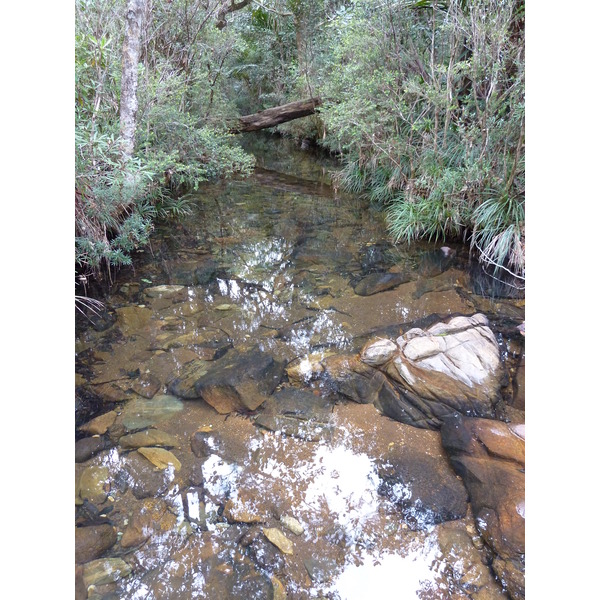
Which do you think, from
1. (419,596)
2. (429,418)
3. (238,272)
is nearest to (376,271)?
(238,272)

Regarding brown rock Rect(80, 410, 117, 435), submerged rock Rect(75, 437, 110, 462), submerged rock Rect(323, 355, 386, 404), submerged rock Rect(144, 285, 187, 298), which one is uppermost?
submerged rock Rect(323, 355, 386, 404)

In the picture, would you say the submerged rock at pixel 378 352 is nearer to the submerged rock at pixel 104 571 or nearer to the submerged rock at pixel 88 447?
the submerged rock at pixel 88 447

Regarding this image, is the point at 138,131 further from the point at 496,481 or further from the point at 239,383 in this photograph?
the point at 496,481

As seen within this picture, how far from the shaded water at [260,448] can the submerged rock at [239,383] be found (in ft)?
0.08

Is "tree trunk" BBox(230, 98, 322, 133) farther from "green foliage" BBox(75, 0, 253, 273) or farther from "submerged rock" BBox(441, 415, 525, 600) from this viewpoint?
"submerged rock" BBox(441, 415, 525, 600)

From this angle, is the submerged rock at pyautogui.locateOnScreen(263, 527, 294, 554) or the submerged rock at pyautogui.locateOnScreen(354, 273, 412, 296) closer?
the submerged rock at pyautogui.locateOnScreen(263, 527, 294, 554)

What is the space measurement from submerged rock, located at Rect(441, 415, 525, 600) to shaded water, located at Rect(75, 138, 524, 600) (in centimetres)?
9

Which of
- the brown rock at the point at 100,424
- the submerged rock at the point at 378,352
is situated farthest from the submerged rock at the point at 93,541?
the submerged rock at the point at 378,352

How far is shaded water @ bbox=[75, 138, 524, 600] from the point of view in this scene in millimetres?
2215

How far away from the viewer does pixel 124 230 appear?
509 cm

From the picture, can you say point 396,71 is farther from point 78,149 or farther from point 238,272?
point 78,149

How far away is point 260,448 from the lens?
9.89 ft

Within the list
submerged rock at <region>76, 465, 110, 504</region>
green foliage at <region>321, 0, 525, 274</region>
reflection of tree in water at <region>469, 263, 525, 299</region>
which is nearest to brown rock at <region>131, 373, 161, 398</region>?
submerged rock at <region>76, 465, 110, 504</region>

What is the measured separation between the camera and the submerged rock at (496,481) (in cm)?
219
